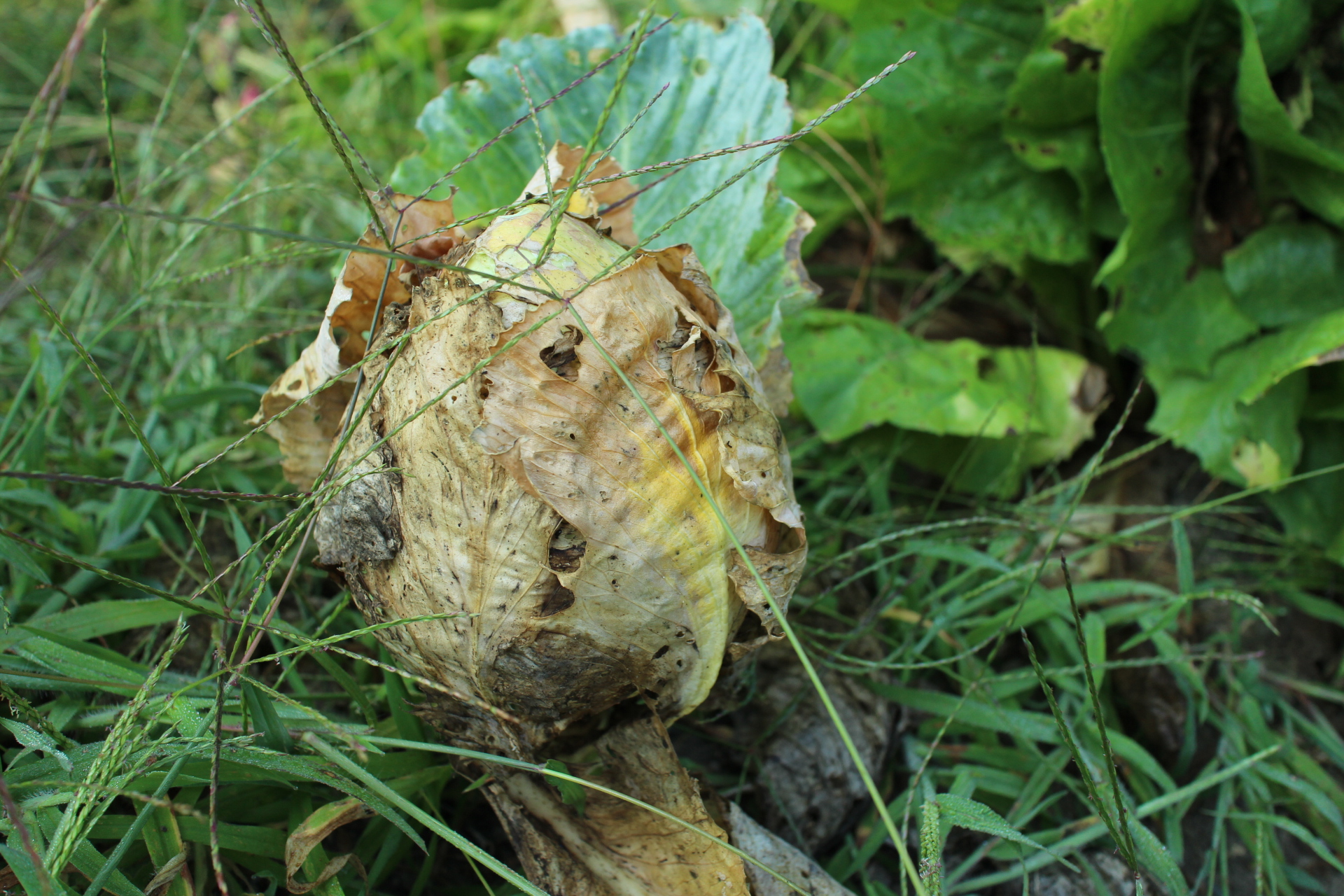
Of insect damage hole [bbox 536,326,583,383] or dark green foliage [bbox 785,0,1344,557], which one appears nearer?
insect damage hole [bbox 536,326,583,383]

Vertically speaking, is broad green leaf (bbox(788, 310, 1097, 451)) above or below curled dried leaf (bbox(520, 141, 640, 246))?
below

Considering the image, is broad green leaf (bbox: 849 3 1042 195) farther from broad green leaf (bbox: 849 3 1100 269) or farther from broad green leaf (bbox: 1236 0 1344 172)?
broad green leaf (bbox: 1236 0 1344 172)

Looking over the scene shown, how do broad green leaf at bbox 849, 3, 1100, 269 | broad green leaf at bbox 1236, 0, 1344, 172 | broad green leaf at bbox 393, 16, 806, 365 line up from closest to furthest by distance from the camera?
broad green leaf at bbox 393, 16, 806, 365 < broad green leaf at bbox 1236, 0, 1344, 172 < broad green leaf at bbox 849, 3, 1100, 269

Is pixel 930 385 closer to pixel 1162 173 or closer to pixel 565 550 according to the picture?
pixel 1162 173

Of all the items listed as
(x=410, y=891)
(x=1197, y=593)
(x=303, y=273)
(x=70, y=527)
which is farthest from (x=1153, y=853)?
(x=303, y=273)

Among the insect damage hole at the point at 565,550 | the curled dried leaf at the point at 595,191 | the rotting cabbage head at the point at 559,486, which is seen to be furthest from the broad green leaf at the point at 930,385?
the insect damage hole at the point at 565,550

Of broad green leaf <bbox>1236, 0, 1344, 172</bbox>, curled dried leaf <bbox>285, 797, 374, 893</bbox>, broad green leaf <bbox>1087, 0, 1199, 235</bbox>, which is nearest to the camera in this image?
curled dried leaf <bbox>285, 797, 374, 893</bbox>

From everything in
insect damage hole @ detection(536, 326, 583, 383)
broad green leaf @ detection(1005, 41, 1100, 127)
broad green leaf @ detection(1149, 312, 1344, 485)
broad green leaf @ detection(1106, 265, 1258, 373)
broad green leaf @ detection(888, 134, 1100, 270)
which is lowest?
broad green leaf @ detection(1149, 312, 1344, 485)

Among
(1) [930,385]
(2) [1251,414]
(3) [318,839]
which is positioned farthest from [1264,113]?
(3) [318,839]

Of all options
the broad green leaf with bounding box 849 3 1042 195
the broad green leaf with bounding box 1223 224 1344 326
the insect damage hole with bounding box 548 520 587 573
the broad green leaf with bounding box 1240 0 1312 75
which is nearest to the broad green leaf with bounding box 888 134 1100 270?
the broad green leaf with bounding box 849 3 1042 195
